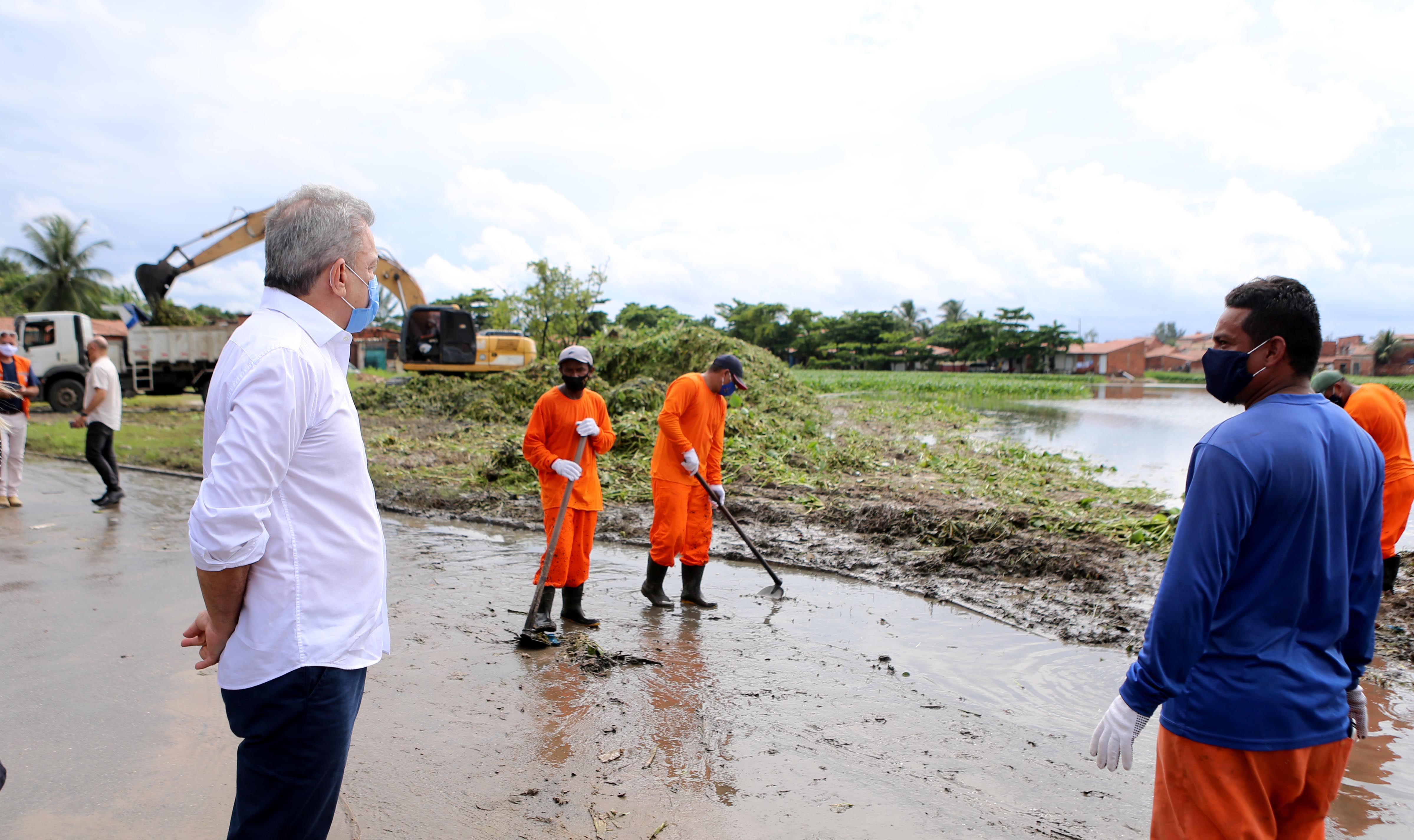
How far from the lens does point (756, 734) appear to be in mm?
3691

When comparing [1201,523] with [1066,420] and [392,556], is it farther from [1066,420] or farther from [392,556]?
[1066,420]

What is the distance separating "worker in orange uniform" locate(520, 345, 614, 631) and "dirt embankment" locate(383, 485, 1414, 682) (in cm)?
221

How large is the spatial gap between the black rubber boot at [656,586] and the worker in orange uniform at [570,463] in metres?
0.57

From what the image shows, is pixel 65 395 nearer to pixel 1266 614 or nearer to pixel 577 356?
pixel 577 356

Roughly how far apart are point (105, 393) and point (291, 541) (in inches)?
315

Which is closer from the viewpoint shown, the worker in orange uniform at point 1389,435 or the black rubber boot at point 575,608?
the worker in orange uniform at point 1389,435

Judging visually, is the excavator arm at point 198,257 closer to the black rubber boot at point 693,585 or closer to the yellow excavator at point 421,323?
the yellow excavator at point 421,323

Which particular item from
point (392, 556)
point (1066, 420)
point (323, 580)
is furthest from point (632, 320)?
point (323, 580)

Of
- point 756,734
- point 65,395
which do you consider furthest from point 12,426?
point 65,395

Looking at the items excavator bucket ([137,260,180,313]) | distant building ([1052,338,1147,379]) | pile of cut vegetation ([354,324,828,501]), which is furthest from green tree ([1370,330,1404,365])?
excavator bucket ([137,260,180,313])

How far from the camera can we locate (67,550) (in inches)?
247

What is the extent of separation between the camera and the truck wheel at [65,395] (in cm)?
1650

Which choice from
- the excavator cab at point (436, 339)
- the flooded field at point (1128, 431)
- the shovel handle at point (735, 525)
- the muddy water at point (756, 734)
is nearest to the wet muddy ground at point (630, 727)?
Result: the muddy water at point (756, 734)

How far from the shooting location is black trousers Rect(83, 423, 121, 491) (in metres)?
7.82
